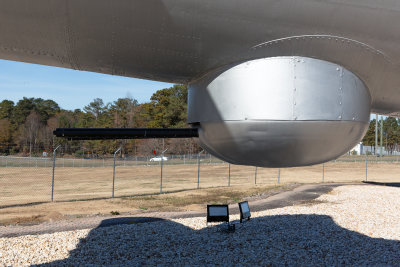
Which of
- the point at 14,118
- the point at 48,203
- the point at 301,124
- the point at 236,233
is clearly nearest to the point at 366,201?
the point at 236,233

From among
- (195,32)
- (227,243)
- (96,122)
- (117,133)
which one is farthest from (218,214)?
(96,122)

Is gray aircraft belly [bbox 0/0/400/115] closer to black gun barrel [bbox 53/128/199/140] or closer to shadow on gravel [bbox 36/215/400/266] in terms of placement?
black gun barrel [bbox 53/128/199/140]

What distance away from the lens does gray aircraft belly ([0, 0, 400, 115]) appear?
2.48 meters

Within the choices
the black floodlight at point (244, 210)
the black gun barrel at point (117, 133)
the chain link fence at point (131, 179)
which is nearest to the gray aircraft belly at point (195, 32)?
the black gun barrel at point (117, 133)

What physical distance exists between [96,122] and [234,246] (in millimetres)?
63495

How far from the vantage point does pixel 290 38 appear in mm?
2793

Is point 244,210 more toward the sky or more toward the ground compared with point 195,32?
more toward the ground

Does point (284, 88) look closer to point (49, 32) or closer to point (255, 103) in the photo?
point (255, 103)

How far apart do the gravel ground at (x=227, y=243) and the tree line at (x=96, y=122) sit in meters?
43.8

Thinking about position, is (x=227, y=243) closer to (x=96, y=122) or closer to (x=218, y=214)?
(x=218, y=214)

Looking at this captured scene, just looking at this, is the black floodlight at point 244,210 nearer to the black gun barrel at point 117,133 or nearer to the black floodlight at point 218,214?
the black floodlight at point 218,214

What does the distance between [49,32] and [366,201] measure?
1335 centimetres

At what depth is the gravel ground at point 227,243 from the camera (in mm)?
6457

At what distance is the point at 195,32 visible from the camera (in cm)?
271
